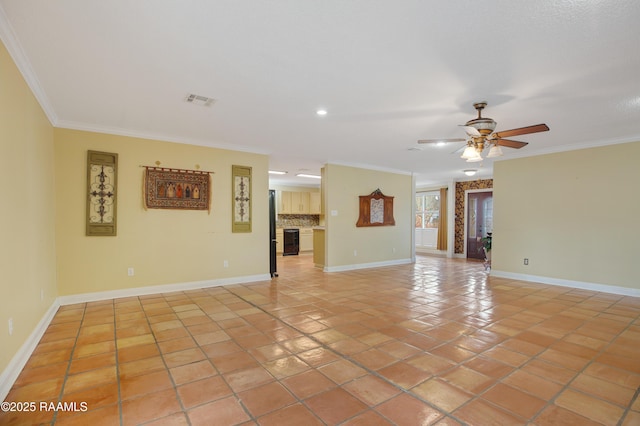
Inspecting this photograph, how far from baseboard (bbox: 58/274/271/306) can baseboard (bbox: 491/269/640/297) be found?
4.92 m

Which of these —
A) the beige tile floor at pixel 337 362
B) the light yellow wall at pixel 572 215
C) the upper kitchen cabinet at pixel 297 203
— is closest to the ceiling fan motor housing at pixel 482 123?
the beige tile floor at pixel 337 362

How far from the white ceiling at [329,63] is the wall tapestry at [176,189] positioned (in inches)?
28.0

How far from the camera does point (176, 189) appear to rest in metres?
4.92

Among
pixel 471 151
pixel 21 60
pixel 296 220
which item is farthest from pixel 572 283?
pixel 296 220

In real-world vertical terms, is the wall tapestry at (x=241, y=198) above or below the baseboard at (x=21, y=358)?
above

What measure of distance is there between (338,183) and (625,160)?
4998 mm

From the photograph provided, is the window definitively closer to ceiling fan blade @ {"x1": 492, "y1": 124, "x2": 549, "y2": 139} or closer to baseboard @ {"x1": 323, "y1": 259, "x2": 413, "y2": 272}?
baseboard @ {"x1": 323, "y1": 259, "x2": 413, "y2": 272}

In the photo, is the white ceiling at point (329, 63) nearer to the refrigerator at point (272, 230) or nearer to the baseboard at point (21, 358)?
the refrigerator at point (272, 230)

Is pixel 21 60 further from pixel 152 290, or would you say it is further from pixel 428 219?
pixel 428 219

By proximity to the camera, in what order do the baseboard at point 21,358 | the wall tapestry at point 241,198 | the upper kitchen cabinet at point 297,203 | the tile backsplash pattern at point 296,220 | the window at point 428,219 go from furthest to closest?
the tile backsplash pattern at point 296,220 < the window at point 428,219 < the upper kitchen cabinet at point 297,203 < the wall tapestry at point 241,198 < the baseboard at point 21,358

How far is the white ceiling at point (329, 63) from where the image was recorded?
6.37ft

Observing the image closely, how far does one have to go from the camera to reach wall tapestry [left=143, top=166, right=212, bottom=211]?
4.72 metres

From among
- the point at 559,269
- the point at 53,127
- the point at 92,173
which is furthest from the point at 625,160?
the point at 53,127

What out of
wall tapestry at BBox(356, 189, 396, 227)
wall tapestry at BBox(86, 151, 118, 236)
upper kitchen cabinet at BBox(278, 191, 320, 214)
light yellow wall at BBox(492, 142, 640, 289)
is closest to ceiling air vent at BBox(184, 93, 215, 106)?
wall tapestry at BBox(86, 151, 118, 236)
